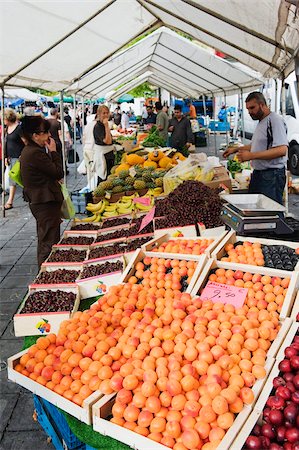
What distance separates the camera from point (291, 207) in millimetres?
8078

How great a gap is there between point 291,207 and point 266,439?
699 centimetres

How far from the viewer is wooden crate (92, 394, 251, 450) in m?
1.56

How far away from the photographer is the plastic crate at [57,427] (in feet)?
7.55

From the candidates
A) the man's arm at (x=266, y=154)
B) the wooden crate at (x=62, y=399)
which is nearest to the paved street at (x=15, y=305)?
the wooden crate at (x=62, y=399)

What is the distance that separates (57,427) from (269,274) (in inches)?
60.6

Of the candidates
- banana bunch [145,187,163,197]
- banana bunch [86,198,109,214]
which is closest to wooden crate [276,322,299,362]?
banana bunch [86,198,109,214]

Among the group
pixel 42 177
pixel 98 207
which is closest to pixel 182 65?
pixel 98 207

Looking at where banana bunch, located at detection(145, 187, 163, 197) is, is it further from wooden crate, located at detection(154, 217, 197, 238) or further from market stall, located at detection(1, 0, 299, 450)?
wooden crate, located at detection(154, 217, 197, 238)

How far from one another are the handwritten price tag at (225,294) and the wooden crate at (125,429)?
78cm

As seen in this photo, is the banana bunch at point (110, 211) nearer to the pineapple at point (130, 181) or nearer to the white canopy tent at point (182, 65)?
the pineapple at point (130, 181)

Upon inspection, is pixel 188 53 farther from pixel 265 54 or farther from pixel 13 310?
pixel 13 310

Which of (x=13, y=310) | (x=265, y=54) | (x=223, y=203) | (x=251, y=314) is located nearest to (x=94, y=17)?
(x=265, y=54)

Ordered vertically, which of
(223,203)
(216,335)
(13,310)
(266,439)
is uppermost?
(223,203)

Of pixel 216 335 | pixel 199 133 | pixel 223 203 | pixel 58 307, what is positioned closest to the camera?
pixel 216 335
